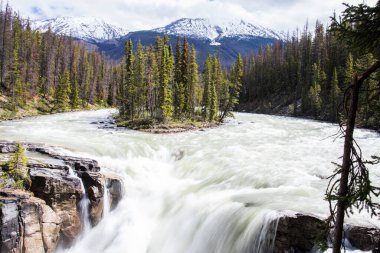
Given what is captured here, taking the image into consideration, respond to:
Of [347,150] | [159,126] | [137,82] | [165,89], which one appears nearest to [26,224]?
[347,150]

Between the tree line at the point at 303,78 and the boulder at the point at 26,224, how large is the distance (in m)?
70.7

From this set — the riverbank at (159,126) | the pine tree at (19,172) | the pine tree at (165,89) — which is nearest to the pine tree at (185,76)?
the pine tree at (165,89)

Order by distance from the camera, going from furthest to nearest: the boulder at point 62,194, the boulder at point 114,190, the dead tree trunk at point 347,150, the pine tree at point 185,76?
the pine tree at point 185,76, the boulder at point 114,190, the boulder at point 62,194, the dead tree trunk at point 347,150

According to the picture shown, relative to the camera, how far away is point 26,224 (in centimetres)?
1608

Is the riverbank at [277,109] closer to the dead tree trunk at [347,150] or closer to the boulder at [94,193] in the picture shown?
the boulder at [94,193]

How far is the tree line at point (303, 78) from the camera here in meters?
88.8

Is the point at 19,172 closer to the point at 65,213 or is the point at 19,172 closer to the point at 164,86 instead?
the point at 65,213

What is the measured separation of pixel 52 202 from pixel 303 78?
111m

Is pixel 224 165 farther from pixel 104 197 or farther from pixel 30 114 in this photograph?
pixel 30 114

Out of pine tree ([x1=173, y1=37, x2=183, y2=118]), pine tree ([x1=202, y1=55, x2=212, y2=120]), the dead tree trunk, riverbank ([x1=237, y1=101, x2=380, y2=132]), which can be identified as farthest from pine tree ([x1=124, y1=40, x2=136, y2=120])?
the dead tree trunk

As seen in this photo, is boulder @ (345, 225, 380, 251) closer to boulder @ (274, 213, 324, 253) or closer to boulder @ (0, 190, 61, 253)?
boulder @ (274, 213, 324, 253)

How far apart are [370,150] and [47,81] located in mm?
83221

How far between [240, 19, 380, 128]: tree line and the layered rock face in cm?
6692

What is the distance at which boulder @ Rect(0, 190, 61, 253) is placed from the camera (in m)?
15.3
